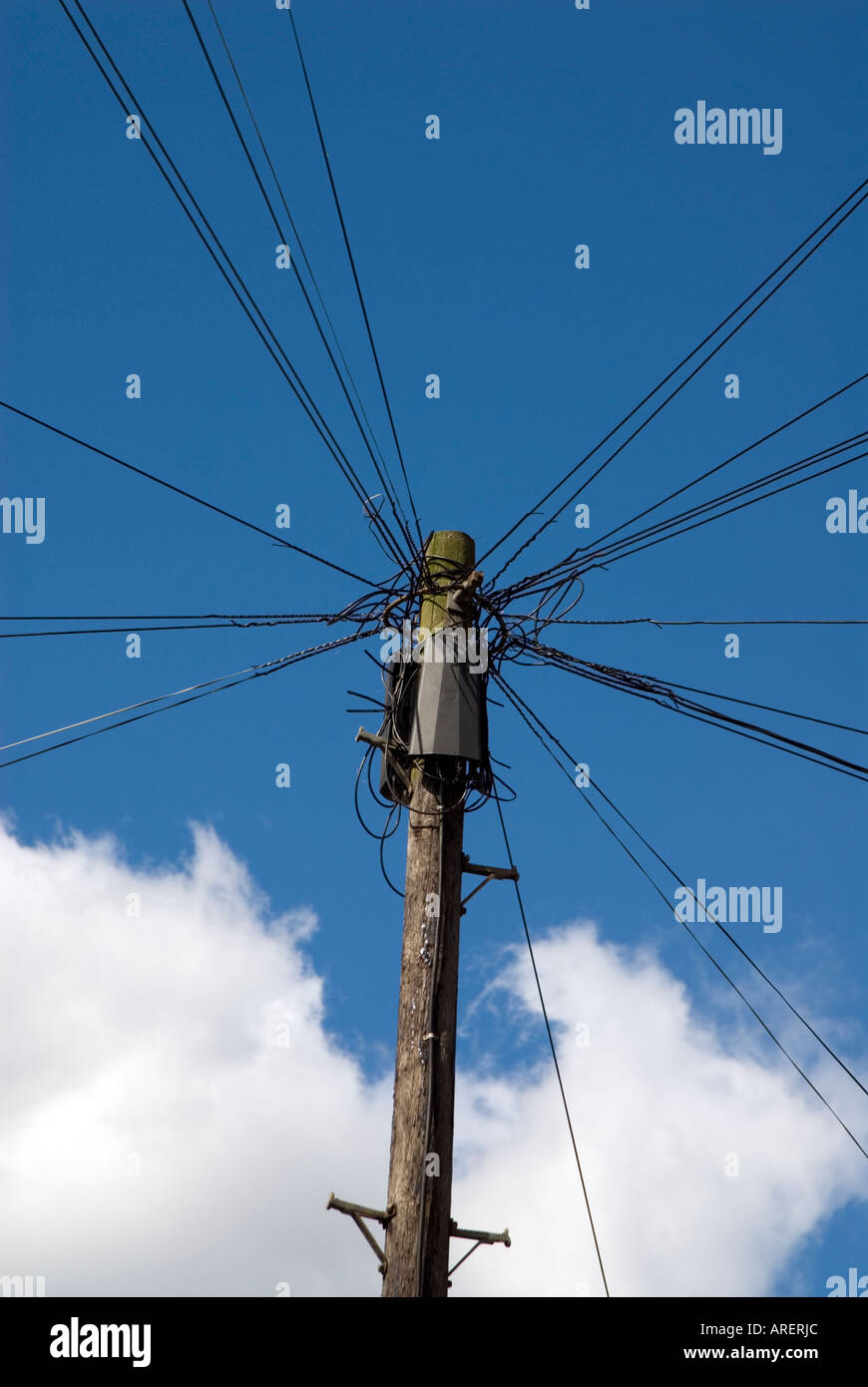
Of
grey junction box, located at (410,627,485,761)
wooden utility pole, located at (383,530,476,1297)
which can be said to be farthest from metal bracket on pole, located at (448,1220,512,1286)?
grey junction box, located at (410,627,485,761)

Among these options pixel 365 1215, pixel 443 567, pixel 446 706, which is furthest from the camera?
pixel 443 567

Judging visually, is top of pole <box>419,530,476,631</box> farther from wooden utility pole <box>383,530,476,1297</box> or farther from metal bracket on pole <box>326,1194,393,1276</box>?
metal bracket on pole <box>326,1194,393,1276</box>

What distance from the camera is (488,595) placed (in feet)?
27.1

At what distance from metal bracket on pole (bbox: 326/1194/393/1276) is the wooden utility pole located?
0.03 metres

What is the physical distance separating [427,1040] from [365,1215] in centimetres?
91

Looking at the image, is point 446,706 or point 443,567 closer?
point 446,706

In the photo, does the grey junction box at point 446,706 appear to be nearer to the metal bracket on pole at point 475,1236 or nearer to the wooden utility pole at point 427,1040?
the wooden utility pole at point 427,1040

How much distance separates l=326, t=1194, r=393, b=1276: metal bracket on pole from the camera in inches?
249

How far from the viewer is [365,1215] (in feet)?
20.8

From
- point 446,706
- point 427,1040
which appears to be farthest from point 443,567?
point 427,1040

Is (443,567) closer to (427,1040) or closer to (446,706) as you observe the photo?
(446,706)

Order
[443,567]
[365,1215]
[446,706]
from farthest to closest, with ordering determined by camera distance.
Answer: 1. [443,567]
2. [446,706]
3. [365,1215]
